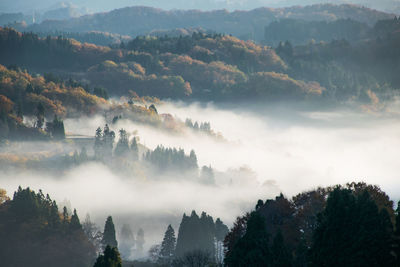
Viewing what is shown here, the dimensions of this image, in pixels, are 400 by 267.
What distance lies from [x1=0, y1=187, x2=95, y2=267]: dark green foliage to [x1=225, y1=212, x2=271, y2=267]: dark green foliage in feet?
197

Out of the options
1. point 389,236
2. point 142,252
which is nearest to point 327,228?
point 389,236

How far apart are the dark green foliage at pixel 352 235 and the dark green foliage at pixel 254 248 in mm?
6081

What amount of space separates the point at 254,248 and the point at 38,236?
70.3 m

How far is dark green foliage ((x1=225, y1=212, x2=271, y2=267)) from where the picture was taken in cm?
5850

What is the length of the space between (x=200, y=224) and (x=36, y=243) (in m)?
35.4

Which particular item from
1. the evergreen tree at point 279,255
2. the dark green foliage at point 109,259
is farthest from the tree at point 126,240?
the evergreen tree at point 279,255

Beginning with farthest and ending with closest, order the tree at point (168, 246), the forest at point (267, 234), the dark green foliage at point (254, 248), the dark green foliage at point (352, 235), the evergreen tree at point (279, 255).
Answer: the tree at point (168, 246) → the dark green foliage at point (254, 248) → the evergreen tree at point (279, 255) → the forest at point (267, 234) → the dark green foliage at point (352, 235)

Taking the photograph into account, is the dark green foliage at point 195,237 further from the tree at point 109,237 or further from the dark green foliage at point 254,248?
the dark green foliage at point 254,248

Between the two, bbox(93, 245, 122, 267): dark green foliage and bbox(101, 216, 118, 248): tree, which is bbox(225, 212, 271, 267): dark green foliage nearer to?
bbox(93, 245, 122, 267): dark green foliage

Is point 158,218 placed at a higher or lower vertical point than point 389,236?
lower

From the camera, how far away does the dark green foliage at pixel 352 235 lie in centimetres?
5022

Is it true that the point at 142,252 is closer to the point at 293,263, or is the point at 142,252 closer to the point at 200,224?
the point at 200,224

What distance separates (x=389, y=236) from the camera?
5016 cm

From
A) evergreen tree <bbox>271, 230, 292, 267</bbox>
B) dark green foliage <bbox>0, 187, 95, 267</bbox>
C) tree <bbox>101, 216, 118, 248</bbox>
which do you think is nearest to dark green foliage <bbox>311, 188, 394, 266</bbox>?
evergreen tree <bbox>271, 230, 292, 267</bbox>
